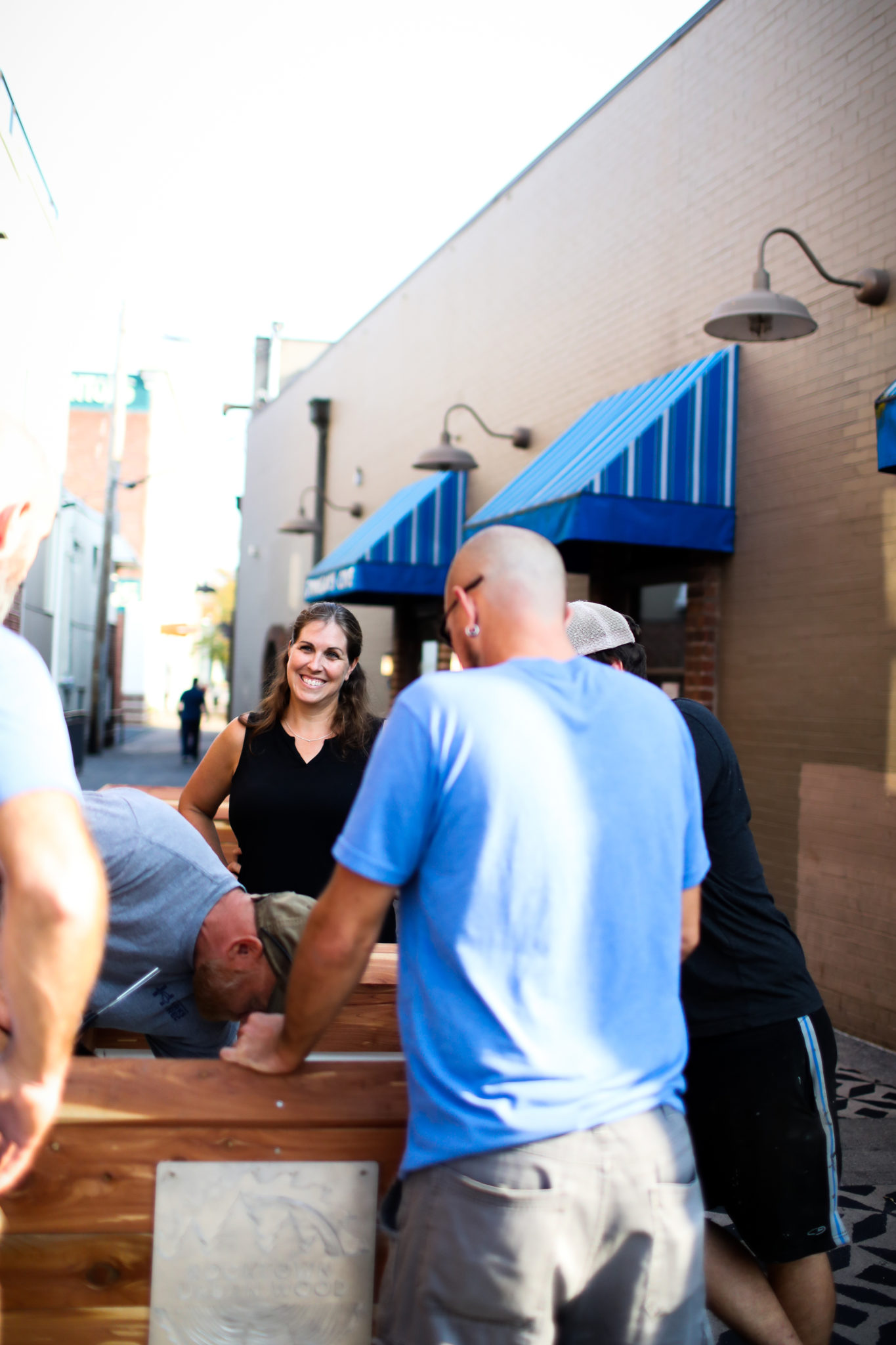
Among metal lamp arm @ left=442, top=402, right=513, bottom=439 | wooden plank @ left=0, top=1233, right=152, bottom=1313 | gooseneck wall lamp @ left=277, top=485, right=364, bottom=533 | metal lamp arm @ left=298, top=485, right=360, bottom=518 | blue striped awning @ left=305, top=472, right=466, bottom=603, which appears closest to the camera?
wooden plank @ left=0, top=1233, right=152, bottom=1313

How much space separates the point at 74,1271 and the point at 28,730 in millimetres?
886

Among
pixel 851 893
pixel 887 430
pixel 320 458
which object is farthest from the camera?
pixel 320 458

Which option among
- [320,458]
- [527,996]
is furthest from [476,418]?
[527,996]

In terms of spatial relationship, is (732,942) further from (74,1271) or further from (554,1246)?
(74,1271)

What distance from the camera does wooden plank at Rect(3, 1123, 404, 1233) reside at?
5.45 feet

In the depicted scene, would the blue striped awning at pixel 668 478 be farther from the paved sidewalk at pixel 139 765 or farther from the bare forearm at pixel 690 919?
the paved sidewalk at pixel 139 765

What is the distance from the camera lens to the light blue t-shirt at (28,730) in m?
1.35

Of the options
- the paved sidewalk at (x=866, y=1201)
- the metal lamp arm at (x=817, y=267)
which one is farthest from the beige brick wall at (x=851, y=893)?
the metal lamp arm at (x=817, y=267)

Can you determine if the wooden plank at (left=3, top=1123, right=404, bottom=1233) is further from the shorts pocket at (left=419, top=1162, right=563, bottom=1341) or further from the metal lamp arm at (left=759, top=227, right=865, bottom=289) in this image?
the metal lamp arm at (left=759, top=227, right=865, bottom=289)

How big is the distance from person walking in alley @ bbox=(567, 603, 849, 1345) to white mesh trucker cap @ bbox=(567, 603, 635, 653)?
0.92 feet

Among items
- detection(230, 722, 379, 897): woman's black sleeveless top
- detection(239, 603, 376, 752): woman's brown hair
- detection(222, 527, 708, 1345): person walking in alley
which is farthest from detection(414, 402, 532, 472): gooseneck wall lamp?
detection(222, 527, 708, 1345): person walking in alley

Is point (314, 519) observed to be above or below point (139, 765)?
above

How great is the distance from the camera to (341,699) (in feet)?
12.6

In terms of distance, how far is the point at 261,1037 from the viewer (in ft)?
5.79
